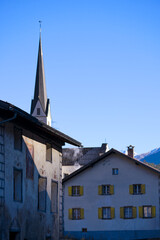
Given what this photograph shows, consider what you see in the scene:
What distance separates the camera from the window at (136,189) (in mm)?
51575

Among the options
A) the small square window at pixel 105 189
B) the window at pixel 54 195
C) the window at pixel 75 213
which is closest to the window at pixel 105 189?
the small square window at pixel 105 189

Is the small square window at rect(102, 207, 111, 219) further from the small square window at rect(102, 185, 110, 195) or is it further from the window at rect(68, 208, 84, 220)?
the window at rect(68, 208, 84, 220)

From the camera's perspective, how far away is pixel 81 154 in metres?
80.4

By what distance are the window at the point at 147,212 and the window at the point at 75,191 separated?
596 cm

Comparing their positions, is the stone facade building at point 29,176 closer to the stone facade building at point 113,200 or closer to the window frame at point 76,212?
the stone facade building at point 113,200

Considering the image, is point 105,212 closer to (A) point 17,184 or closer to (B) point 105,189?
(B) point 105,189

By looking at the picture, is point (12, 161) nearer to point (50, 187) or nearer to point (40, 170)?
point (40, 170)

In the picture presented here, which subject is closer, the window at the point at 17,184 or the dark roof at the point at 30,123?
the dark roof at the point at 30,123

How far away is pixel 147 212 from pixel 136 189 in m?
2.33

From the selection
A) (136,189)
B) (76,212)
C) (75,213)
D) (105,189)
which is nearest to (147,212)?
(136,189)

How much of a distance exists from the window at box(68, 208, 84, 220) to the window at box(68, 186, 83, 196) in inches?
55.5

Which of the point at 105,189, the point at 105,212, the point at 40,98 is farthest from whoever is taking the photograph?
the point at 40,98

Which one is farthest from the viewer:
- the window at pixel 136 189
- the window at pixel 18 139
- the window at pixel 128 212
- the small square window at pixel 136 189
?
the small square window at pixel 136 189

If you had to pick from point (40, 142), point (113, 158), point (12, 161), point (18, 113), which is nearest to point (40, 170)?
point (40, 142)
